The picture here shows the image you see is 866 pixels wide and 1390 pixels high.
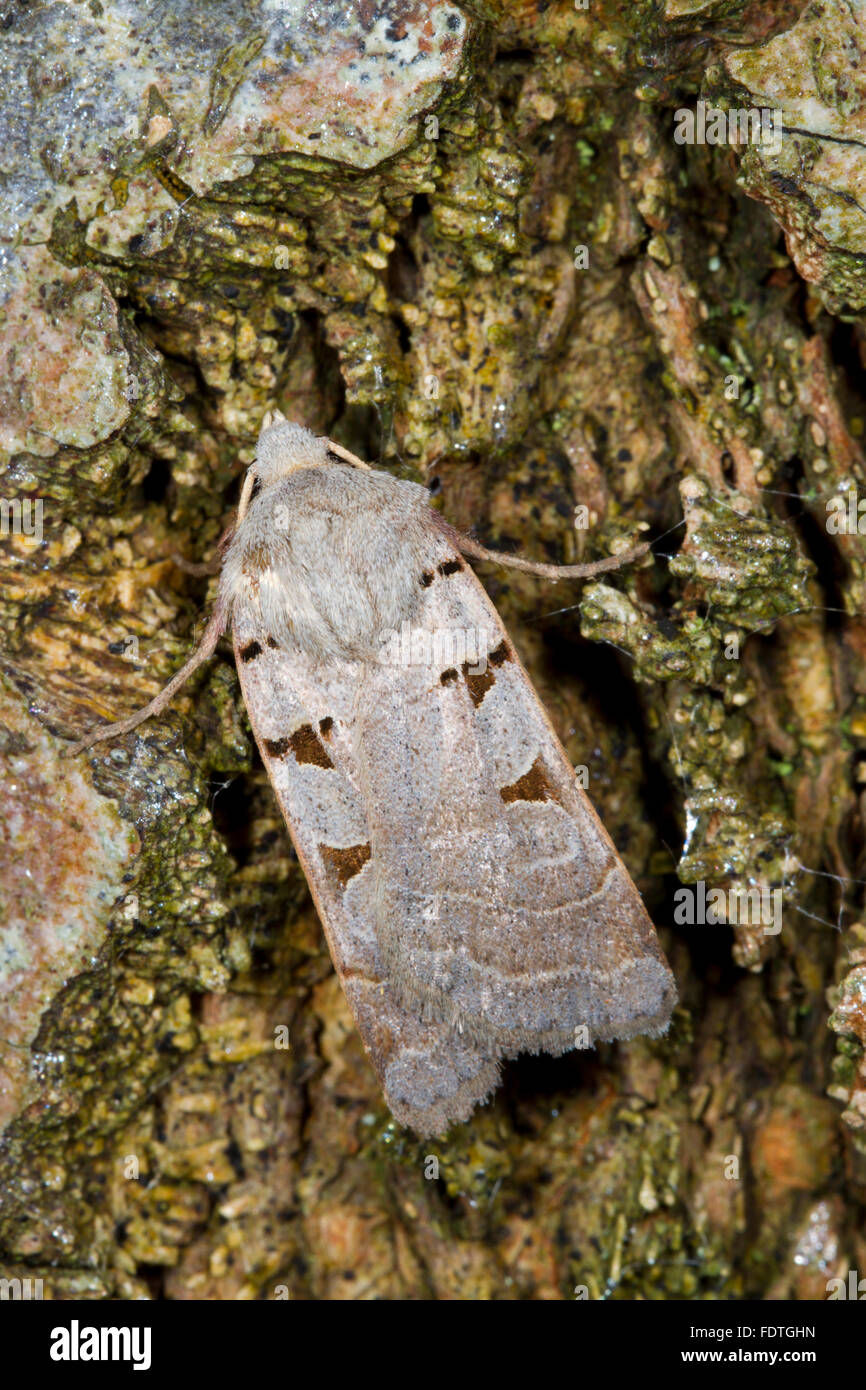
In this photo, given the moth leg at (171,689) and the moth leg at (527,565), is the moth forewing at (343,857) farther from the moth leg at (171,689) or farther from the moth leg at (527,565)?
the moth leg at (527,565)

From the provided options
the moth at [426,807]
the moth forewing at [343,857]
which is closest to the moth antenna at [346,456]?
the moth at [426,807]

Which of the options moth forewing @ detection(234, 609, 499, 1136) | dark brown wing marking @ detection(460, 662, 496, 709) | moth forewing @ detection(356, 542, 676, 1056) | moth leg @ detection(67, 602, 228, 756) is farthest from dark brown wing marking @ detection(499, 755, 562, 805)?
moth leg @ detection(67, 602, 228, 756)

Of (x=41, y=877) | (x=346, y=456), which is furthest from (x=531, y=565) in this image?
(x=41, y=877)

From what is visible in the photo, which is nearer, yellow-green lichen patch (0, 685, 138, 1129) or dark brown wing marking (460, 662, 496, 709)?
yellow-green lichen patch (0, 685, 138, 1129)

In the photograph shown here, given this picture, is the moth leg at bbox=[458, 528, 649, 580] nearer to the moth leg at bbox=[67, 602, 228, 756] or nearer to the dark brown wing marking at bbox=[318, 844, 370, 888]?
the moth leg at bbox=[67, 602, 228, 756]

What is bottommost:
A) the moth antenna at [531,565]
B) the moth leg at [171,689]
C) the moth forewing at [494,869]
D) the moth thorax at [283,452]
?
the moth forewing at [494,869]

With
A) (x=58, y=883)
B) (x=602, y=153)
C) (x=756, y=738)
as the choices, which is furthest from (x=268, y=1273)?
(x=602, y=153)

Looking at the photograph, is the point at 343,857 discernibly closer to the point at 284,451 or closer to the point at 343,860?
the point at 343,860
